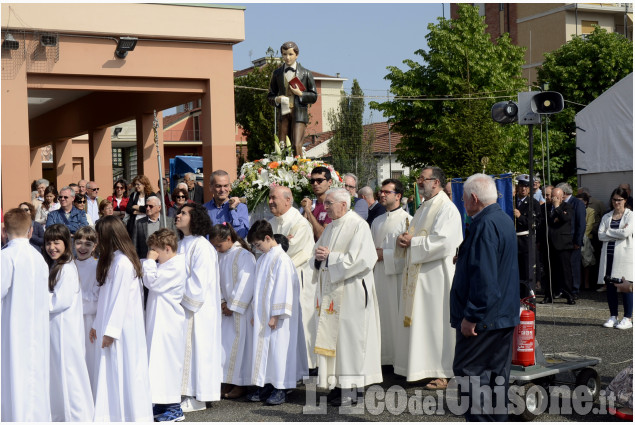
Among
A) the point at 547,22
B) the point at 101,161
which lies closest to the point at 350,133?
the point at 547,22

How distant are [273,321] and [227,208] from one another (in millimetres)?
2134

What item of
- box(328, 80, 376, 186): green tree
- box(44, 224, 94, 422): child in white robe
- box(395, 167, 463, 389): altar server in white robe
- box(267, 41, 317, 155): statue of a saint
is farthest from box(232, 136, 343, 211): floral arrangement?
box(328, 80, 376, 186): green tree

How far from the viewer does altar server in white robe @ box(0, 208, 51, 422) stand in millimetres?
6031

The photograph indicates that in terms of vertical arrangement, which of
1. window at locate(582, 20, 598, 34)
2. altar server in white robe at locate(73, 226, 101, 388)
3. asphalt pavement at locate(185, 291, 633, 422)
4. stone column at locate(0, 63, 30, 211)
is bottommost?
asphalt pavement at locate(185, 291, 633, 422)

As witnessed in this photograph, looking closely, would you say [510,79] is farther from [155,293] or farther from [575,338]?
[155,293]

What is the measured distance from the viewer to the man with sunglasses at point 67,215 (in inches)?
429

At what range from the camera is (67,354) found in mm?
6410

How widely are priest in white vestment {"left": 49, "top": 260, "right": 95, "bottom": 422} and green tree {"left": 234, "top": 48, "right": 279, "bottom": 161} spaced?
32.8 meters

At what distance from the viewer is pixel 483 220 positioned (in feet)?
18.0

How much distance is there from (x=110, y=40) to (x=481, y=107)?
65.3ft

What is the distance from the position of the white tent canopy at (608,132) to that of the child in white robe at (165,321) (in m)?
11.3

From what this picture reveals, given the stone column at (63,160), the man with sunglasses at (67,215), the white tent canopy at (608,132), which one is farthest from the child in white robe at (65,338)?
the stone column at (63,160)

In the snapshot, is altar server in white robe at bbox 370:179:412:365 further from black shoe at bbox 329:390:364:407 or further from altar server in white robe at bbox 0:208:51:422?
altar server in white robe at bbox 0:208:51:422

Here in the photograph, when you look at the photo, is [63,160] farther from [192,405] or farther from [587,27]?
[587,27]
